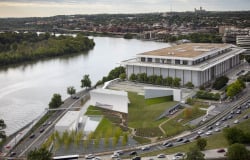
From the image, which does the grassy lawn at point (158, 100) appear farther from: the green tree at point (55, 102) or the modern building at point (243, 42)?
the modern building at point (243, 42)

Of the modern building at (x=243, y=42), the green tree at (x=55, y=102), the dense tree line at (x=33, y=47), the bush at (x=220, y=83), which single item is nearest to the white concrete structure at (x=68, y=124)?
the green tree at (x=55, y=102)

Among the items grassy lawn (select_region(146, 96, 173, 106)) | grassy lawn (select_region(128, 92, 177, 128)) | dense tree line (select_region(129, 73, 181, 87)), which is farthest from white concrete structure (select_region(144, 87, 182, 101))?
dense tree line (select_region(129, 73, 181, 87))

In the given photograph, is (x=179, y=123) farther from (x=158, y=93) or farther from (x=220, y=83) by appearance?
(x=220, y=83)

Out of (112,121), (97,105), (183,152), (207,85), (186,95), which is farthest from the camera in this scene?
(207,85)

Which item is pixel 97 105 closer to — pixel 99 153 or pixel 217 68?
pixel 99 153

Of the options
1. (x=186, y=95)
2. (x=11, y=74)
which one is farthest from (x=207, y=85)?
(x=11, y=74)

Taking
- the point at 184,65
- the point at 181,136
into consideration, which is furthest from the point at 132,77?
the point at 181,136
